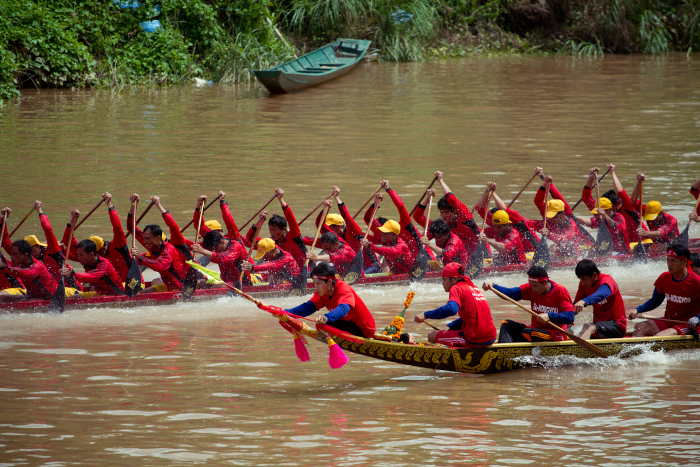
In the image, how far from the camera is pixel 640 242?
41.4 feet

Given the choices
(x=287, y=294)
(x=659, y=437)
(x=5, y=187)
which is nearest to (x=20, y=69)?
(x=5, y=187)

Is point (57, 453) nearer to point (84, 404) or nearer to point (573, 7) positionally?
point (84, 404)

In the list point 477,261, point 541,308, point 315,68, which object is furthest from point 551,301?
point 315,68

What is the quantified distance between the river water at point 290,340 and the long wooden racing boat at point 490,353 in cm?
11

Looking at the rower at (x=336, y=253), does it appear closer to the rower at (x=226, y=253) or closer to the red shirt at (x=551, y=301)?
the rower at (x=226, y=253)

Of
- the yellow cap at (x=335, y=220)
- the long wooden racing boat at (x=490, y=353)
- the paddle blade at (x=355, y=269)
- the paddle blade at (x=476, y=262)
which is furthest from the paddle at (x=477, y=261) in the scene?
the long wooden racing boat at (x=490, y=353)

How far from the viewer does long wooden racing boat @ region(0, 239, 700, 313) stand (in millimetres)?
10008

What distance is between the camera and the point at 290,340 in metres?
9.23

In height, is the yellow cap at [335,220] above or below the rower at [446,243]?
above

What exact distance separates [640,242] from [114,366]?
792 cm

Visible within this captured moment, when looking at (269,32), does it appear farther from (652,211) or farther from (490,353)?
(490,353)

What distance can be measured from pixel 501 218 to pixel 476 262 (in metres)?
0.76

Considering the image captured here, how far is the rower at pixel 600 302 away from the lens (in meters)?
8.30

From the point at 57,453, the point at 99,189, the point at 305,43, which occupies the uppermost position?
the point at 305,43
